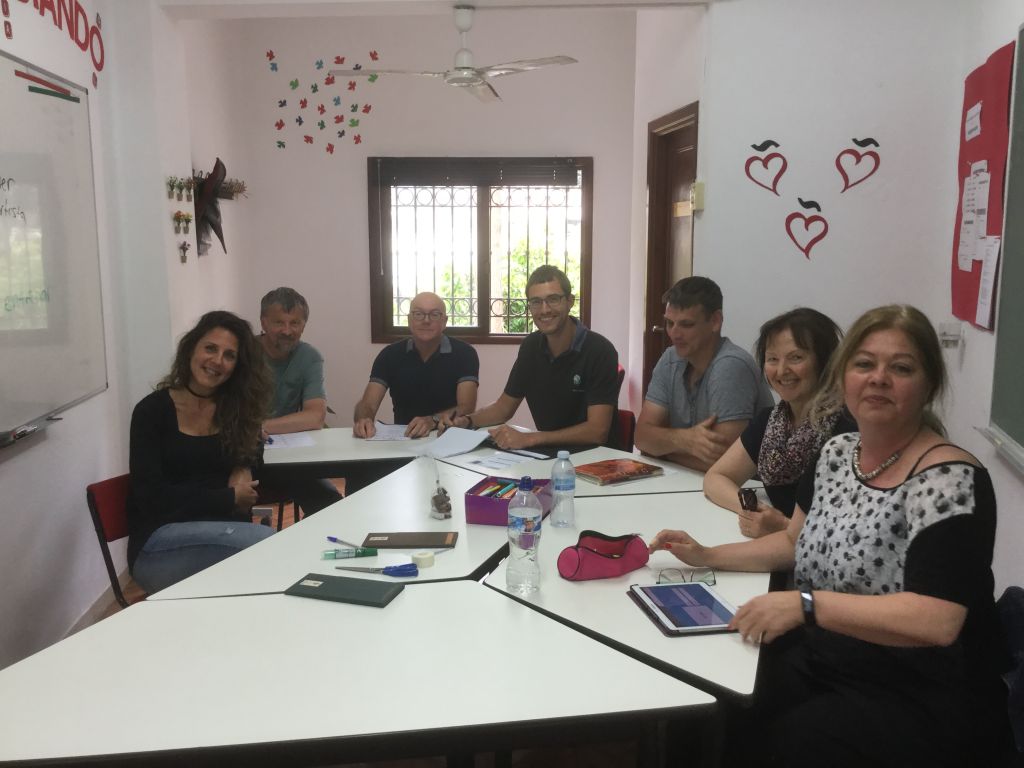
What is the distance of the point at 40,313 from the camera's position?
286cm

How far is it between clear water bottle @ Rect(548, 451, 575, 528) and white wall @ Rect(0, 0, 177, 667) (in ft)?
5.85

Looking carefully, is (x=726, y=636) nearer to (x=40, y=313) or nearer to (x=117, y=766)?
(x=117, y=766)

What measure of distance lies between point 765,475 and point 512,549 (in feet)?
2.92

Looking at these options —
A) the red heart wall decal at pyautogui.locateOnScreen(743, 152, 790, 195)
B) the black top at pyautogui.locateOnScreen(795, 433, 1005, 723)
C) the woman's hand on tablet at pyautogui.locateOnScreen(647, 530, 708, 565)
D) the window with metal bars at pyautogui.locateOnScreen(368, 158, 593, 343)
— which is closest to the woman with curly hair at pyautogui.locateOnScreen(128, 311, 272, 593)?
the woman's hand on tablet at pyautogui.locateOnScreen(647, 530, 708, 565)

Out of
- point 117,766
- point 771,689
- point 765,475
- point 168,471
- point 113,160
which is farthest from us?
point 113,160

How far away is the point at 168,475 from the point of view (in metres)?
2.71

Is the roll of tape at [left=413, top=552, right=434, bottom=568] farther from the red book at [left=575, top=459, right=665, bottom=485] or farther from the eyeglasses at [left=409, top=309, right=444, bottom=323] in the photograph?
the eyeglasses at [left=409, top=309, right=444, bottom=323]

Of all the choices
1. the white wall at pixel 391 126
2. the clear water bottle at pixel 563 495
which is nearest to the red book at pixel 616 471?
the clear water bottle at pixel 563 495

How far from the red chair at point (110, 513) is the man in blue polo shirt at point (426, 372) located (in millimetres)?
1301

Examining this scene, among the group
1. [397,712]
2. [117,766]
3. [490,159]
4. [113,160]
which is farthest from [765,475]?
[490,159]

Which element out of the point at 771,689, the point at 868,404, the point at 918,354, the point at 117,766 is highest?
the point at 918,354

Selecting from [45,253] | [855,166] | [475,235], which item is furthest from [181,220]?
[855,166]

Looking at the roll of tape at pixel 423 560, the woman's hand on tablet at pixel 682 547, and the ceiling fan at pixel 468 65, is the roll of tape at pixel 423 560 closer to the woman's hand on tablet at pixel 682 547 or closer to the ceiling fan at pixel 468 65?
the woman's hand on tablet at pixel 682 547

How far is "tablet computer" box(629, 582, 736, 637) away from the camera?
167cm
